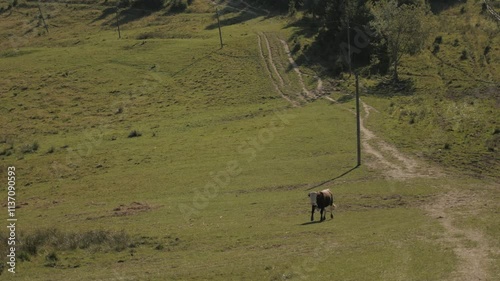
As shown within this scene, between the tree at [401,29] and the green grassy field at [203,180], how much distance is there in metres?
10.4

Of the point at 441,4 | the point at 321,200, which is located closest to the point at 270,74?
the point at 441,4

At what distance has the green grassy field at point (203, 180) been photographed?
1132 inches

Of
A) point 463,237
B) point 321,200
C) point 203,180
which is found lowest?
point 203,180

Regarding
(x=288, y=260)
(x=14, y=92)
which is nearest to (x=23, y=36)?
(x=14, y=92)

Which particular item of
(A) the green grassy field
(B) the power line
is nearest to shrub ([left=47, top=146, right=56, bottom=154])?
(A) the green grassy field

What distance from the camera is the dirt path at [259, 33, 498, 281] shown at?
25.8 meters

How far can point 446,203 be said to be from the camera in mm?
37156

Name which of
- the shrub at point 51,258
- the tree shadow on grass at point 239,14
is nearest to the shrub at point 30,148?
the shrub at point 51,258

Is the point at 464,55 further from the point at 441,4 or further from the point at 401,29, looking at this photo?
the point at 441,4

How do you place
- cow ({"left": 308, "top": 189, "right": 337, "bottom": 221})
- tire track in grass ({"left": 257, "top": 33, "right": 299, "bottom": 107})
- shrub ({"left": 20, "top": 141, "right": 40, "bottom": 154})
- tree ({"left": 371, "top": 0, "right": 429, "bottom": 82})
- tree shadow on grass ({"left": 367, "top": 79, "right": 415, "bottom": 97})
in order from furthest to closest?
tree ({"left": 371, "top": 0, "right": 429, "bottom": 82}), tire track in grass ({"left": 257, "top": 33, "right": 299, "bottom": 107}), tree shadow on grass ({"left": 367, "top": 79, "right": 415, "bottom": 97}), shrub ({"left": 20, "top": 141, "right": 40, "bottom": 154}), cow ({"left": 308, "top": 189, "right": 337, "bottom": 221})

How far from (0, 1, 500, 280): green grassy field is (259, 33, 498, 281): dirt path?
0.19 meters

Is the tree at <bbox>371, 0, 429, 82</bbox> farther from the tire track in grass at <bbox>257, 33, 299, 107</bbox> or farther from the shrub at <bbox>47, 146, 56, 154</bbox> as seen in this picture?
the shrub at <bbox>47, 146, 56, 154</bbox>

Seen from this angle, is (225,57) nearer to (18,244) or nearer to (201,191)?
(201,191)

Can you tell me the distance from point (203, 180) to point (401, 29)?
4268 centimetres
